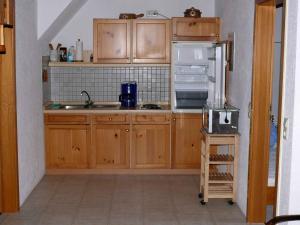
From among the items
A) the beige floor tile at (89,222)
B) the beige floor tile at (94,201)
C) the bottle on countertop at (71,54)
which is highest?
the bottle on countertop at (71,54)

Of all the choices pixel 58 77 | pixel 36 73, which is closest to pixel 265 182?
pixel 36 73

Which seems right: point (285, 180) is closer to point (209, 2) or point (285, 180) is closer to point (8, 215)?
point (8, 215)

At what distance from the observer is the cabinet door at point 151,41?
5898 mm

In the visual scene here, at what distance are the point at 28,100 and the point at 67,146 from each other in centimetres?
104

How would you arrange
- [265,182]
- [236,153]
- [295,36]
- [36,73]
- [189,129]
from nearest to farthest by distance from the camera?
[295,36] → [265,182] → [236,153] → [36,73] → [189,129]

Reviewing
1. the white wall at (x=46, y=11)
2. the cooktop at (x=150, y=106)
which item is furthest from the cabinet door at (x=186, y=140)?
the white wall at (x=46, y=11)

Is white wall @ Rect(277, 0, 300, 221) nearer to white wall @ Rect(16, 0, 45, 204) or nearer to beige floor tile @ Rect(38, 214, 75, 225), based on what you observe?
beige floor tile @ Rect(38, 214, 75, 225)

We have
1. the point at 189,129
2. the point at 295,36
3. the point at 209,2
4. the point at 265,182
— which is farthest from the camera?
the point at 209,2

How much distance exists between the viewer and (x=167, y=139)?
5.89 metres

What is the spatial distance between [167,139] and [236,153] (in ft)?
4.64

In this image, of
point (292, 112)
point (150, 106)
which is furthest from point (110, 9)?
point (292, 112)

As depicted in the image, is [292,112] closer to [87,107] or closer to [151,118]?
[151,118]

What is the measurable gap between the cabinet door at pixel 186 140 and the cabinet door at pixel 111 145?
618 millimetres

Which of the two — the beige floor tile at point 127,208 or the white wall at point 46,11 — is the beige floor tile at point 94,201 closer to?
the beige floor tile at point 127,208
